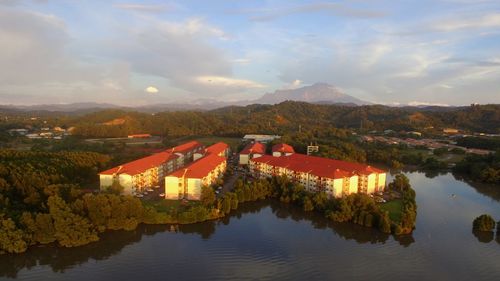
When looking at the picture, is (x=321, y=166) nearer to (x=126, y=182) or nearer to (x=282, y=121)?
(x=126, y=182)

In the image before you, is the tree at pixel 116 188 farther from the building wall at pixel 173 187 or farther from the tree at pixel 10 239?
the tree at pixel 10 239

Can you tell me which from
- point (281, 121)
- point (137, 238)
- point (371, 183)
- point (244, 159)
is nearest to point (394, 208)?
point (371, 183)

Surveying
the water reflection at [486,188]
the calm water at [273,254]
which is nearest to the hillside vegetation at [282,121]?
the water reflection at [486,188]

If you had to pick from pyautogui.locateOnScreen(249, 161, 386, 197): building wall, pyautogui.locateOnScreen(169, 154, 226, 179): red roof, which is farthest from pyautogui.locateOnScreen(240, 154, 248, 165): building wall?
pyautogui.locateOnScreen(249, 161, 386, 197): building wall

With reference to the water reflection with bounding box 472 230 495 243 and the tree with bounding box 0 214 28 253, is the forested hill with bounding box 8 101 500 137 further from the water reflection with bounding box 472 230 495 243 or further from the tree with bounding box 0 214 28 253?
the tree with bounding box 0 214 28 253

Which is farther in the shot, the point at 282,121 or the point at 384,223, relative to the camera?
the point at 282,121

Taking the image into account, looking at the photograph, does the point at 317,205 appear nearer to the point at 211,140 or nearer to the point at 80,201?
the point at 80,201
